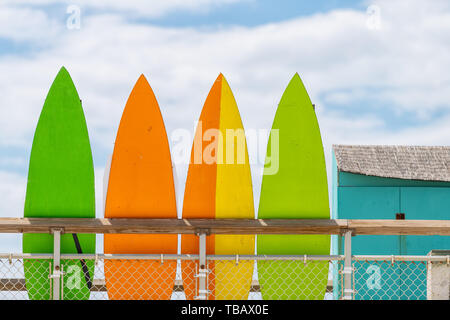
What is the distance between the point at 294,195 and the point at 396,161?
4089 mm

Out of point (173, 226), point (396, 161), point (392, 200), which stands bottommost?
point (173, 226)

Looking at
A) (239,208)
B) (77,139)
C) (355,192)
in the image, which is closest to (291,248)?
(239,208)

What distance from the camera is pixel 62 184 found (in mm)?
4492

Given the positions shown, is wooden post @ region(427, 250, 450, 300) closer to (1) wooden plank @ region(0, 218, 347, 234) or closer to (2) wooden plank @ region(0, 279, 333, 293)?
(1) wooden plank @ region(0, 218, 347, 234)

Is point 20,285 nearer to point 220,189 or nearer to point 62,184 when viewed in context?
point 62,184

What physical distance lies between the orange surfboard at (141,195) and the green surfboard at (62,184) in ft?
0.58

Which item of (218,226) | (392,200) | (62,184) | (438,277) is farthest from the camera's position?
(392,200)

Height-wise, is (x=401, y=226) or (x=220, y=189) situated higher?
(x=220, y=189)

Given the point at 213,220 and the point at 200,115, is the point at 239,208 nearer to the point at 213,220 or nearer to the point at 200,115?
the point at 213,220

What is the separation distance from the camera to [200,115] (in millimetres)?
4508

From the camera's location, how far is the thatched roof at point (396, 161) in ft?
26.0

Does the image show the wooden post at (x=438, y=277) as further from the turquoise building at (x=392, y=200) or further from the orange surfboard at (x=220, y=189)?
the turquoise building at (x=392, y=200)

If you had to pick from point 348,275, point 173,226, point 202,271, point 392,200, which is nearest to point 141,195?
point 173,226

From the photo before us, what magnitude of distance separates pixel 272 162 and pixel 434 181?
408 cm
